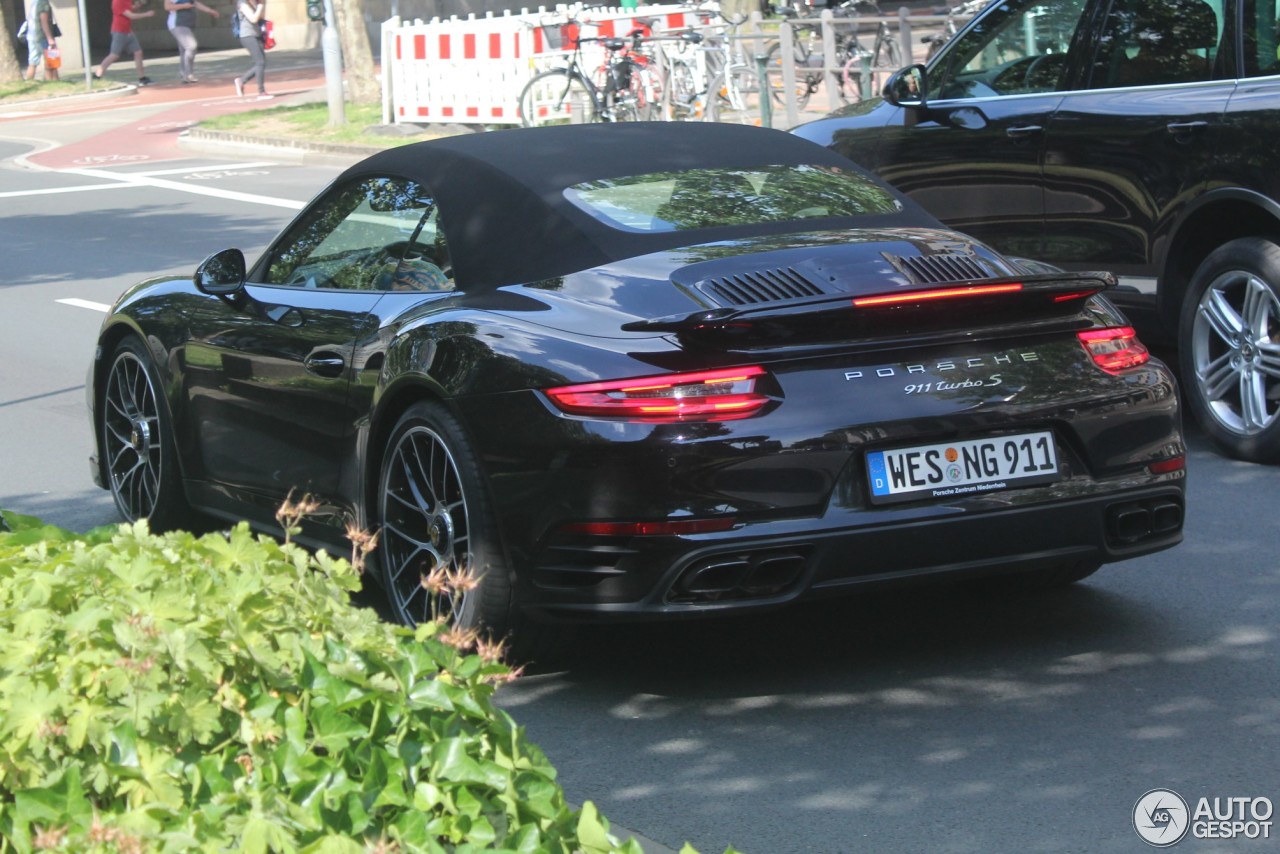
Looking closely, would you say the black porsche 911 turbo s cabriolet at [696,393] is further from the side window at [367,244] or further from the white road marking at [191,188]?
the white road marking at [191,188]

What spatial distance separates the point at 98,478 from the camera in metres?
7.19

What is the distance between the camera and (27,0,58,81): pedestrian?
4078cm

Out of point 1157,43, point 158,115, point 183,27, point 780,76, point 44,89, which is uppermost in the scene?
point 1157,43

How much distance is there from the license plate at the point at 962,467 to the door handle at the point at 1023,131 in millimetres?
3335

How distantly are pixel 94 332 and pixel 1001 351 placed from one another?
28.4 ft

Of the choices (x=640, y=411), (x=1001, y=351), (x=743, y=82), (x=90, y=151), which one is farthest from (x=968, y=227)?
(x=90, y=151)

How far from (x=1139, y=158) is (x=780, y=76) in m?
14.8

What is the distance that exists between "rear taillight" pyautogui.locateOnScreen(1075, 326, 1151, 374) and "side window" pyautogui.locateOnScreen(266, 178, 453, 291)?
1766mm

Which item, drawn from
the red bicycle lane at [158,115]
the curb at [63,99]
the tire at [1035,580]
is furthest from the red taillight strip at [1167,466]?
the curb at [63,99]

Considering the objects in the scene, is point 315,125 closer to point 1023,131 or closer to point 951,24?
point 951,24

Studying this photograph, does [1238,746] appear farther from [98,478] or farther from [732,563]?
[98,478]

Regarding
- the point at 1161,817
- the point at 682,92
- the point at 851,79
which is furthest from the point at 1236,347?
the point at 682,92

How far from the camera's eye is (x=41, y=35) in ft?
136

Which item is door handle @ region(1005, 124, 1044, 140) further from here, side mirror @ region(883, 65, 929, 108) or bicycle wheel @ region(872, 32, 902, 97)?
bicycle wheel @ region(872, 32, 902, 97)
